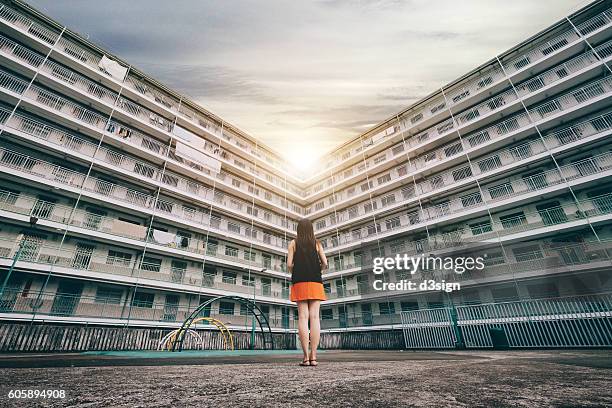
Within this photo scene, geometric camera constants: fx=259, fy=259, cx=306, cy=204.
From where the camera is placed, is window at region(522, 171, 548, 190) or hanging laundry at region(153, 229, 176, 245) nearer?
window at region(522, 171, 548, 190)

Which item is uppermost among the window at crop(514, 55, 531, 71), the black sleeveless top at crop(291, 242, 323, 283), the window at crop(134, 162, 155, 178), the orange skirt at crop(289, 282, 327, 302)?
the window at crop(514, 55, 531, 71)

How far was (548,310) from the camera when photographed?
42.2 feet

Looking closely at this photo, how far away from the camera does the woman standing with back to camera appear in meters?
3.10

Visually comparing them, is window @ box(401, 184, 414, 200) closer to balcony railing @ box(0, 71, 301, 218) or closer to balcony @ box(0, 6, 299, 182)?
balcony @ box(0, 6, 299, 182)

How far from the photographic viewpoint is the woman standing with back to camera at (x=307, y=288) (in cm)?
310

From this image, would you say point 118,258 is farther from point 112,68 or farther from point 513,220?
point 513,220

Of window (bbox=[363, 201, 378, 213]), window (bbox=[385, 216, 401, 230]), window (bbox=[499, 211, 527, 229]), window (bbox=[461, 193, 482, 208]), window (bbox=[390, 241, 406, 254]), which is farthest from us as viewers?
window (bbox=[363, 201, 378, 213])

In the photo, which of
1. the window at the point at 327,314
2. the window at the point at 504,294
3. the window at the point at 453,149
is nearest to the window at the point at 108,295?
the window at the point at 327,314

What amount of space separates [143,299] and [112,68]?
18373mm

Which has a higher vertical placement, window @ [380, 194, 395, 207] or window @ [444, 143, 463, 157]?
window @ [444, 143, 463, 157]

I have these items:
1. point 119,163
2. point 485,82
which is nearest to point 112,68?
point 119,163

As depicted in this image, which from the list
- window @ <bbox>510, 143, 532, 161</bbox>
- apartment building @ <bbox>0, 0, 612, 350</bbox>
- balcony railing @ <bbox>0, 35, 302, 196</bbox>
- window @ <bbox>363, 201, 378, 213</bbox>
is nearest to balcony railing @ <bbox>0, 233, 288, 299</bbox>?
apartment building @ <bbox>0, 0, 612, 350</bbox>

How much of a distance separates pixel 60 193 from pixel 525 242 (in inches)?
1230

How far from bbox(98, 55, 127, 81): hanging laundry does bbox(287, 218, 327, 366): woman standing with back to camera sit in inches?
1011
